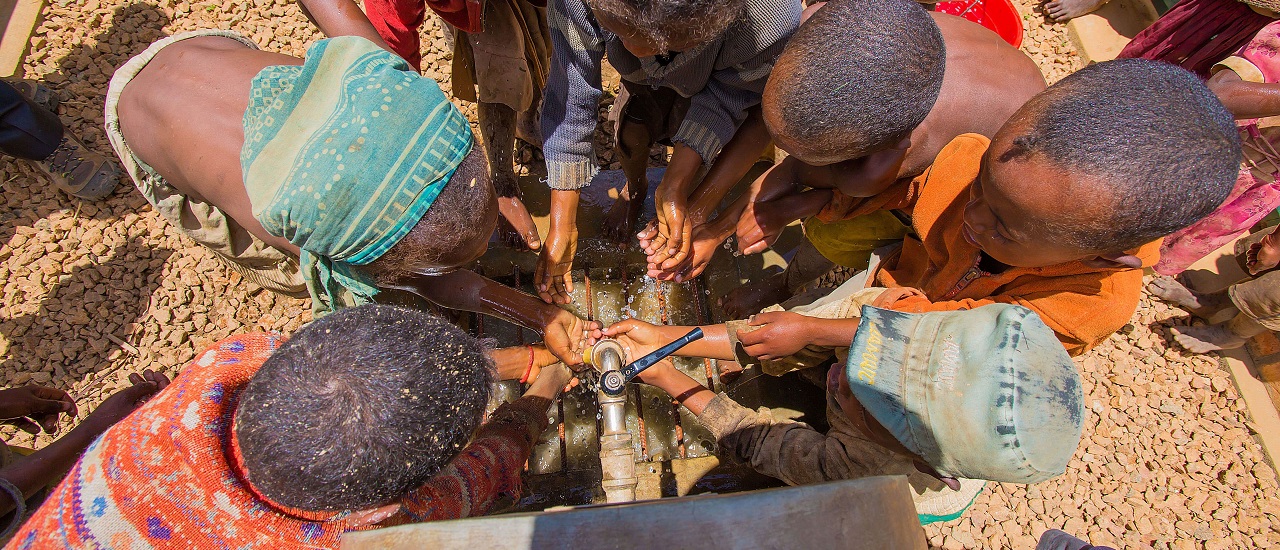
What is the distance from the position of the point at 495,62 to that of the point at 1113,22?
449 cm

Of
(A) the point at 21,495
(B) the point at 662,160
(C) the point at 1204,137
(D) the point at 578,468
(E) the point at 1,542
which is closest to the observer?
(C) the point at 1204,137

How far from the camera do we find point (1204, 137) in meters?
1.40

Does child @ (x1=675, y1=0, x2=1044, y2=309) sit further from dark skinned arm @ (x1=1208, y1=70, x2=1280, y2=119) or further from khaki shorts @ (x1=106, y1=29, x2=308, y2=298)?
khaki shorts @ (x1=106, y1=29, x2=308, y2=298)

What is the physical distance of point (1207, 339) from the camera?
310 cm

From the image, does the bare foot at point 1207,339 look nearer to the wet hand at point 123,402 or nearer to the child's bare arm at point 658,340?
the child's bare arm at point 658,340

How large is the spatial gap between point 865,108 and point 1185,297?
2812mm

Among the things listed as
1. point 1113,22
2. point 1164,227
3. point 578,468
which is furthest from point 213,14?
point 1113,22

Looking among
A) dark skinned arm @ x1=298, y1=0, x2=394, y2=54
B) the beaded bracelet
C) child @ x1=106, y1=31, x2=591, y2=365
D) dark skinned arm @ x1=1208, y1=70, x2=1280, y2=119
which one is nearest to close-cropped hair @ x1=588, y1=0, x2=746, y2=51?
child @ x1=106, y1=31, x2=591, y2=365

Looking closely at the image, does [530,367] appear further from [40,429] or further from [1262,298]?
[1262,298]

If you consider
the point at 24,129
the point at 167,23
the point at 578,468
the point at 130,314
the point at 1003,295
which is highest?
the point at 167,23

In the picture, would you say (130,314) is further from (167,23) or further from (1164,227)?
(1164,227)

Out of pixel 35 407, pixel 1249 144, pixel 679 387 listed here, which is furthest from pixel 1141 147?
pixel 35 407

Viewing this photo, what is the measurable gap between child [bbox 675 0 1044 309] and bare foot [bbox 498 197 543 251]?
974 mm

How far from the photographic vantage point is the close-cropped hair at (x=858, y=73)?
5.53 ft
